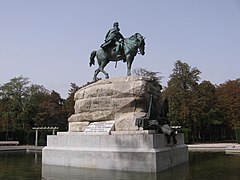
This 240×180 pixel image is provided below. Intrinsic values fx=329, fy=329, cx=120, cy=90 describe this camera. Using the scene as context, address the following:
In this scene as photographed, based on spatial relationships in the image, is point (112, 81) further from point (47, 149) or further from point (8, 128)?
point (8, 128)

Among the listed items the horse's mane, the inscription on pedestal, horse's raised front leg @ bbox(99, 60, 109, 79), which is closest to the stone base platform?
the inscription on pedestal

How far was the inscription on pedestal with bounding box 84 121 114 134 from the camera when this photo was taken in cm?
1667

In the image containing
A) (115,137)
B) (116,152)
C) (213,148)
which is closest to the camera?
(116,152)

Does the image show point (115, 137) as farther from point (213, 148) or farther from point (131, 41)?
point (213, 148)

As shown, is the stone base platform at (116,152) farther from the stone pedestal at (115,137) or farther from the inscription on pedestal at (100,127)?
the inscription on pedestal at (100,127)

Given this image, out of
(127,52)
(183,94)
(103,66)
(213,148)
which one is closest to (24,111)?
(183,94)

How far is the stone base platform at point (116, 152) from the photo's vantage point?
14.1 meters

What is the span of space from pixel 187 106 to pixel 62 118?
782 inches

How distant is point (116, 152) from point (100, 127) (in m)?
2.61

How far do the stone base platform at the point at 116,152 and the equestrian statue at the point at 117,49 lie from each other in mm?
4669

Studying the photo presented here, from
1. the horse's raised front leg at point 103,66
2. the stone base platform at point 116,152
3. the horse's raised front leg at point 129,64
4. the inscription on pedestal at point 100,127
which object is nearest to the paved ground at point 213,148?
the stone base platform at point 116,152

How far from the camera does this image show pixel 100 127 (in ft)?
56.1

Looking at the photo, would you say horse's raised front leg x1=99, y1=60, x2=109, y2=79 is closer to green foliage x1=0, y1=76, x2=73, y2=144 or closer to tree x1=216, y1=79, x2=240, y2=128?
green foliage x1=0, y1=76, x2=73, y2=144

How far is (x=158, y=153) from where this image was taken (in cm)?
1402
